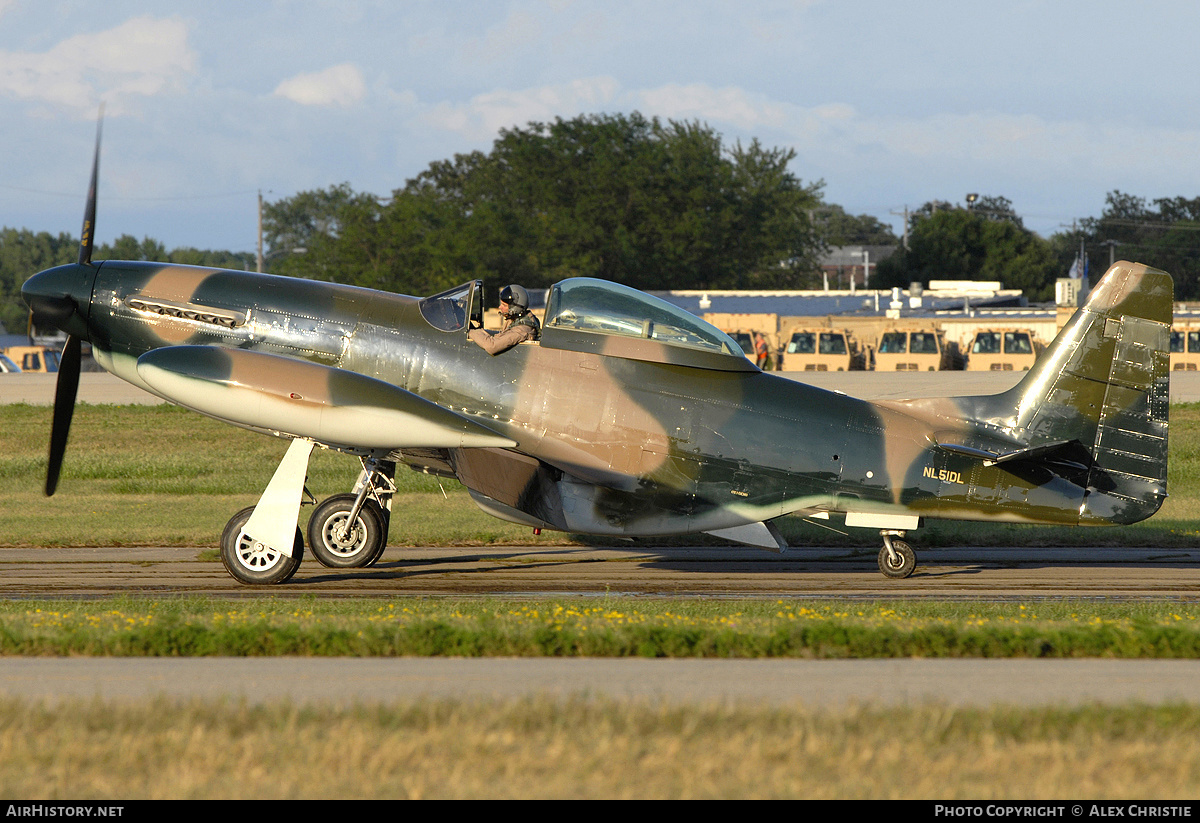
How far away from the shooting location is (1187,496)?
19172mm

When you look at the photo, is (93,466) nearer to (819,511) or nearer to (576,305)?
(576,305)

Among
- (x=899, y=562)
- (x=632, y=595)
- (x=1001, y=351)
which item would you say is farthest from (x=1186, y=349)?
(x=632, y=595)

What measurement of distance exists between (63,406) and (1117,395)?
1104 cm

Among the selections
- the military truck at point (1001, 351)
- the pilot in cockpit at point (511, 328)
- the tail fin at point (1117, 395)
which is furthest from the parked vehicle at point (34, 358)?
the tail fin at point (1117, 395)

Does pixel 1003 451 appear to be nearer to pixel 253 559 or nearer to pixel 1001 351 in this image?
pixel 253 559

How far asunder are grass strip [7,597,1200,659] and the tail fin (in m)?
3.41

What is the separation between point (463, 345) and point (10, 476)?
13.9 meters

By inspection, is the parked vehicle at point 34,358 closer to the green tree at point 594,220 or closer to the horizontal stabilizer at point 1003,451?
the green tree at point 594,220

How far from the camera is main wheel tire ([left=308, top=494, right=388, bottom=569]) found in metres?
12.1

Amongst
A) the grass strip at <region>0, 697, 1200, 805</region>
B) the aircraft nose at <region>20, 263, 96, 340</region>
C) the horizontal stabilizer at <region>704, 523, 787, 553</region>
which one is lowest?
the grass strip at <region>0, 697, 1200, 805</region>

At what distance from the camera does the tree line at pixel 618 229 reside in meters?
84.0

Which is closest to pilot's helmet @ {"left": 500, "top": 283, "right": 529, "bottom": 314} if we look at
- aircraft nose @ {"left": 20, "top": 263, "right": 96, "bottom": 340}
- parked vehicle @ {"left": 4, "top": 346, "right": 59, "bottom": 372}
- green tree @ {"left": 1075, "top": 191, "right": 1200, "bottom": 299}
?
aircraft nose @ {"left": 20, "top": 263, "right": 96, "bottom": 340}

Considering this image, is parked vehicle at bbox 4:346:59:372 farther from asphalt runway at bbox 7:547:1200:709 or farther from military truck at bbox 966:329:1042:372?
asphalt runway at bbox 7:547:1200:709
